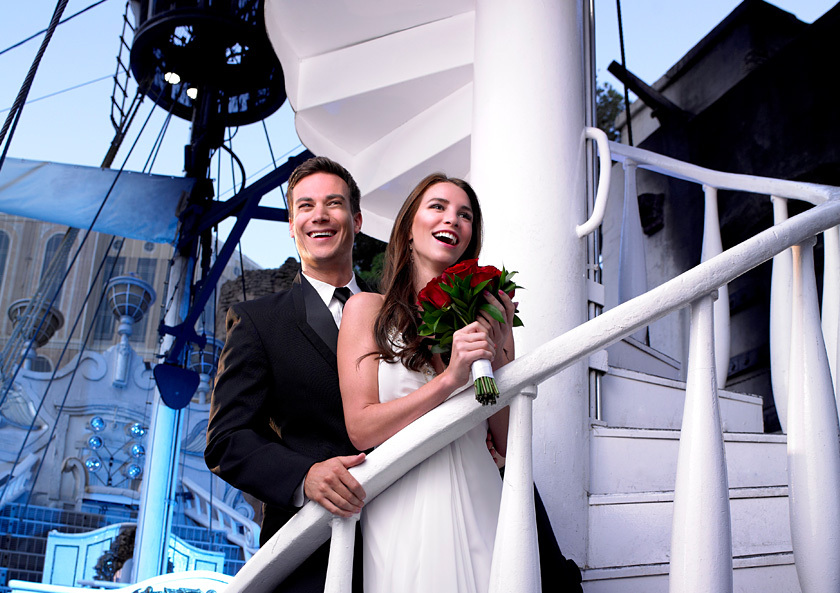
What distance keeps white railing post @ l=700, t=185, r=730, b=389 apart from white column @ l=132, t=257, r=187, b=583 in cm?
579

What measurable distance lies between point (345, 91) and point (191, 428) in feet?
39.0

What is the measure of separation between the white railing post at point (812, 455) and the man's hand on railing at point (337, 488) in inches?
34.5

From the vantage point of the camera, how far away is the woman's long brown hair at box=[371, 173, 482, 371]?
5.14 feet

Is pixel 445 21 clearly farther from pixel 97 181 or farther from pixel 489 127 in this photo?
pixel 97 181

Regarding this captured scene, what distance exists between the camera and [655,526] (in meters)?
2.10

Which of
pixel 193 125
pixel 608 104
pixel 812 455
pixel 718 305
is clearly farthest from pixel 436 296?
pixel 608 104

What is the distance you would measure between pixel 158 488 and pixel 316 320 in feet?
22.1

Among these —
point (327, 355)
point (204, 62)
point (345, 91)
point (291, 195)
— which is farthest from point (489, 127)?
point (204, 62)

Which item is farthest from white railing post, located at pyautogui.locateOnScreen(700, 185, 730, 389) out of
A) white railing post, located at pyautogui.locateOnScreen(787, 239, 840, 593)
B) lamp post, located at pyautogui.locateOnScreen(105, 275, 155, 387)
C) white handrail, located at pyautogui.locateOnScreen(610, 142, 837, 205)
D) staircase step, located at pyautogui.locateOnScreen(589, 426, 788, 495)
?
lamp post, located at pyautogui.locateOnScreen(105, 275, 155, 387)

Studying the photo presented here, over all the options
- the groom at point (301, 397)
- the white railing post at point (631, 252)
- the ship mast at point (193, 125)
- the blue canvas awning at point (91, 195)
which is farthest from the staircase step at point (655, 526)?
the blue canvas awning at point (91, 195)

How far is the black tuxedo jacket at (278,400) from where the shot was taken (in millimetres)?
1522

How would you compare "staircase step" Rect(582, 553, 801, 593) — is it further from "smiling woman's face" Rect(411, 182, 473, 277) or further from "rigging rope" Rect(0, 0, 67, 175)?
"rigging rope" Rect(0, 0, 67, 175)

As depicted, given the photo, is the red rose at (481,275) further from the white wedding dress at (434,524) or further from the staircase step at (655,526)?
the staircase step at (655,526)

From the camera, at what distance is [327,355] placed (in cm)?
166
